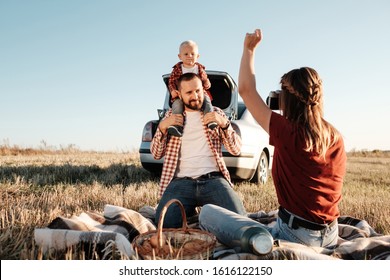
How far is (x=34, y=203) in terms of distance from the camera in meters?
4.27

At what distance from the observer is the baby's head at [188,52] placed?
16.7 feet

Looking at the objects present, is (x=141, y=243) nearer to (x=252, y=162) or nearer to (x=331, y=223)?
(x=331, y=223)

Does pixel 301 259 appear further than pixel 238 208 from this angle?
No

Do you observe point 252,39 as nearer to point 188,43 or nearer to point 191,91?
point 191,91

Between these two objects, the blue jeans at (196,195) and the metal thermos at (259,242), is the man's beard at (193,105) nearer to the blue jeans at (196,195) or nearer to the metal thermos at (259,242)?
the blue jeans at (196,195)

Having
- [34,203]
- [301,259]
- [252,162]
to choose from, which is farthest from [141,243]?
[252,162]

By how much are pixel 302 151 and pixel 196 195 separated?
136cm

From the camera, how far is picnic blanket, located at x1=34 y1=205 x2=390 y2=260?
101 inches

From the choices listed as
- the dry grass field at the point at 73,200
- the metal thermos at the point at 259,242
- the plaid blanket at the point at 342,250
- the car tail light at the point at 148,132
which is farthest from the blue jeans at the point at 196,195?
the car tail light at the point at 148,132

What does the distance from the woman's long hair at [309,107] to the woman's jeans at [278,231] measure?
2.00 ft

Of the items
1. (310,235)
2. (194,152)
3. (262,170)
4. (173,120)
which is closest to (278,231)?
(310,235)

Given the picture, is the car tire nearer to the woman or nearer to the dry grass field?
the dry grass field

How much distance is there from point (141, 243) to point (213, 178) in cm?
127

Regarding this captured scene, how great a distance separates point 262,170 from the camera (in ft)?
23.4
